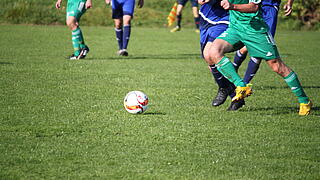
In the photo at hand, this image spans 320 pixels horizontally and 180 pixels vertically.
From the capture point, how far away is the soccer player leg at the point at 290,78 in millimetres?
6934

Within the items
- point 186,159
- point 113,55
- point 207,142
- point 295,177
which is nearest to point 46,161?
point 186,159

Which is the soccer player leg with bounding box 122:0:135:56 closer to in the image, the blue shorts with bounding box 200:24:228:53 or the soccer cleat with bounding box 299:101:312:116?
the blue shorts with bounding box 200:24:228:53

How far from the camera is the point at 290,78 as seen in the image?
23.0 feet

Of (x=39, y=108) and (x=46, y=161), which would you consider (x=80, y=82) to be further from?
(x=46, y=161)

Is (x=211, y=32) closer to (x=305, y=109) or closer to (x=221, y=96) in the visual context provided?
Result: (x=221, y=96)

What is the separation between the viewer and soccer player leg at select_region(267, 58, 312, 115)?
22.7 feet

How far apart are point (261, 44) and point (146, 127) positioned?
5.51 ft

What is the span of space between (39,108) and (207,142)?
8.06ft

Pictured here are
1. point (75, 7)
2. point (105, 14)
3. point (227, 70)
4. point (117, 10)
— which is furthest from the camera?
point (105, 14)

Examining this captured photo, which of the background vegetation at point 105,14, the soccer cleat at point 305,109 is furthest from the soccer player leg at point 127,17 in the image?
the background vegetation at point 105,14

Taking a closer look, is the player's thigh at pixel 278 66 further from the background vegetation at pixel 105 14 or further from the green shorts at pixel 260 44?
the background vegetation at pixel 105 14

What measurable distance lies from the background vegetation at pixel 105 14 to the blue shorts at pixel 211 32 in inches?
756

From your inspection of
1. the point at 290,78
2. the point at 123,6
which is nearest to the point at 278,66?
the point at 290,78

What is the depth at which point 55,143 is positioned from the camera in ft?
17.9
